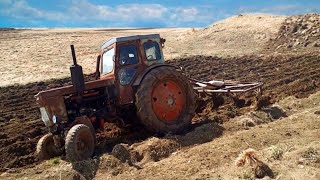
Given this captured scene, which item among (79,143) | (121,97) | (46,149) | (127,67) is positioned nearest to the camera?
(79,143)

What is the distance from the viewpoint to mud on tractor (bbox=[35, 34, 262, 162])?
8.76 m

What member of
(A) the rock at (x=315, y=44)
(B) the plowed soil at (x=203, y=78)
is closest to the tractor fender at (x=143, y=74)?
(B) the plowed soil at (x=203, y=78)

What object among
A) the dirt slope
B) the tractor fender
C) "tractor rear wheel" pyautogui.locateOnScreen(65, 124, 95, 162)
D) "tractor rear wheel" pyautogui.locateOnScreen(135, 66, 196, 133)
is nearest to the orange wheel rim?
"tractor rear wheel" pyautogui.locateOnScreen(135, 66, 196, 133)

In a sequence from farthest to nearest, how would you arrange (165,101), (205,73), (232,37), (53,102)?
(232,37) → (205,73) → (165,101) → (53,102)

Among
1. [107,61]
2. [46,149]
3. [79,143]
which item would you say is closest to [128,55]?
[107,61]

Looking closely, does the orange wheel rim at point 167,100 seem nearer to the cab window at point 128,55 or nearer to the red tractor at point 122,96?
the red tractor at point 122,96

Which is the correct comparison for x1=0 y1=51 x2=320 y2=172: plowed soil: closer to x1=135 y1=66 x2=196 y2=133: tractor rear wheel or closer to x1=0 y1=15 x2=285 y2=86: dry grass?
x1=135 y1=66 x2=196 y2=133: tractor rear wheel

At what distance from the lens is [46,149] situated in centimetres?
891

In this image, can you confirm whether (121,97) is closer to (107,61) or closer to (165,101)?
(165,101)

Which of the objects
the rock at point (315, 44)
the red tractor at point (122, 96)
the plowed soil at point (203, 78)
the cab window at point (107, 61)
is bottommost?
the plowed soil at point (203, 78)

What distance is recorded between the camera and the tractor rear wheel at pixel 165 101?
30.3 ft

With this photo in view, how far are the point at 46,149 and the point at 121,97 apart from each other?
5.70 feet

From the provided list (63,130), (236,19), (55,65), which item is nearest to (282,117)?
(63,130)

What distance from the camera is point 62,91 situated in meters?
8.88
